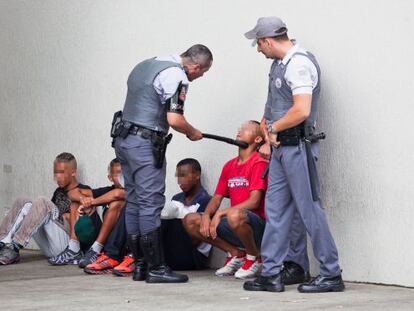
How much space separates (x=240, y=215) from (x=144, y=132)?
90cm

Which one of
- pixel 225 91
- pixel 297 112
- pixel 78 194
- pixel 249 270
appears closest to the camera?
pixel 297 112

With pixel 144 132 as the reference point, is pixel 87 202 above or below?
below

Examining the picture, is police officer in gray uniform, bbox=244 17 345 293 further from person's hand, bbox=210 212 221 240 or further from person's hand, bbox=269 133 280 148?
person's hand, bbox=210 212 221 240

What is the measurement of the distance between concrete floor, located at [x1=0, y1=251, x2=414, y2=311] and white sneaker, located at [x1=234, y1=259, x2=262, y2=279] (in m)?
A: 0.08

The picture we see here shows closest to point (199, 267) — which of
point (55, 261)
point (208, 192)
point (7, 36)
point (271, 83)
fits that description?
point (208, 192)

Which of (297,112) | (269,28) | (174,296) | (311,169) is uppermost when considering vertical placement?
(269,28)

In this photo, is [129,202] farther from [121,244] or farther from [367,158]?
[367,158]

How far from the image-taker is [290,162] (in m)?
6.97

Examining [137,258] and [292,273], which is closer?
[292,273]

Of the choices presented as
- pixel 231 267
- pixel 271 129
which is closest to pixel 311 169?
pixel 271 129

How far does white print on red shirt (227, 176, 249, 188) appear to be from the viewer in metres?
8.02

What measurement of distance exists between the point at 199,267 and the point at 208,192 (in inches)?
24.0

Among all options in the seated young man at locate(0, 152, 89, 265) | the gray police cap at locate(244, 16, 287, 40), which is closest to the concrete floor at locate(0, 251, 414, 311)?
the seated young man at locate(0, 152, 89, 265)

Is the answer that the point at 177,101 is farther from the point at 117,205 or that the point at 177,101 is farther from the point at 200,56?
the point at 117,205
